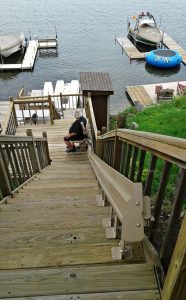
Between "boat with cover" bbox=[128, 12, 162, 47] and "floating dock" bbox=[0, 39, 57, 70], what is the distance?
27.0 ft

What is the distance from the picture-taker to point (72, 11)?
44188 millimetres

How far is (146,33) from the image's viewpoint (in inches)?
1231

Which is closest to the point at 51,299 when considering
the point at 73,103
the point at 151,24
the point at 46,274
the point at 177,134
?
the point at 46,274

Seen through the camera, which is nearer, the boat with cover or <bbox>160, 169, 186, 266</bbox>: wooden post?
<bbox>160, 169, 186, 266</bbox>: wooden post

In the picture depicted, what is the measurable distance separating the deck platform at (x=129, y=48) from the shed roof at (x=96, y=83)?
53.2ft

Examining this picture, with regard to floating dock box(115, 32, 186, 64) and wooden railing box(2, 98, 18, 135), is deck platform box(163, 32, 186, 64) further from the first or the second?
wooden railing box(2, 98, 18, 135)

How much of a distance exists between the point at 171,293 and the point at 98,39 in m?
35.0

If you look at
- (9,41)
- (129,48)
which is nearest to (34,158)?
(129,48)

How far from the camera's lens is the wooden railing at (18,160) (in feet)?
13.9

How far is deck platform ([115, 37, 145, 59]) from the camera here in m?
28.1

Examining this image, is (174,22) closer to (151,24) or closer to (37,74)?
(151,24)

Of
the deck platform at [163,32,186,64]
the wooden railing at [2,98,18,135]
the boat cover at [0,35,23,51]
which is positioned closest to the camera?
the wooden railing at [2,98,18,135]

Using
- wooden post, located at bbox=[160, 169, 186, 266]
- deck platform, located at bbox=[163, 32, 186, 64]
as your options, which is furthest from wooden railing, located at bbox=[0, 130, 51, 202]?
deck platform, located at bbox=[163, 32, 186, 64]

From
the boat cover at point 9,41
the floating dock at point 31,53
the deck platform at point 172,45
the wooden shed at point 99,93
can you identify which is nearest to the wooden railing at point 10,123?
the wooden shed at point 99,93
